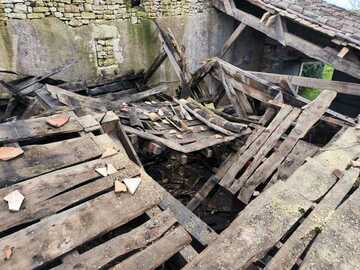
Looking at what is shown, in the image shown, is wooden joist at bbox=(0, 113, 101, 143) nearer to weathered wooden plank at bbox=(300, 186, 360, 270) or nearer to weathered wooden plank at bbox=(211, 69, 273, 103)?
weathered wooden plank at bbox=(300, 186, 360, 270)

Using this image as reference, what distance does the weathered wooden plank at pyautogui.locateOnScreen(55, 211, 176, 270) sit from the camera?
165 cm

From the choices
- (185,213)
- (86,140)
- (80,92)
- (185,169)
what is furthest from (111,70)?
(185,213)

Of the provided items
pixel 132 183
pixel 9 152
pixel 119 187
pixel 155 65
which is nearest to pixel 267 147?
pixel 132 183

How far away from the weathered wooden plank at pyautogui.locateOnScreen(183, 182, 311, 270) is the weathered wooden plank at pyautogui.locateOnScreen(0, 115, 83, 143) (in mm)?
1751

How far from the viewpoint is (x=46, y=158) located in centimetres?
237

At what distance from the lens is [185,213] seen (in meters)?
2.16

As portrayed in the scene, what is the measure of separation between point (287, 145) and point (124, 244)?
2.82 m

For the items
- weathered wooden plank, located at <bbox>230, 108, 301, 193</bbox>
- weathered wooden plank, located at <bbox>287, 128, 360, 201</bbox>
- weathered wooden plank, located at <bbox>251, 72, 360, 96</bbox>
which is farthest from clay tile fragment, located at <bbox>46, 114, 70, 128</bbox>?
weathered wooden plank, located at <bbox>251, 72, 360, 96</bbox>

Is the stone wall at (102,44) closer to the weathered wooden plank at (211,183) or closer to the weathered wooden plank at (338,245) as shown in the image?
the weathered wooden plank at (211,183)

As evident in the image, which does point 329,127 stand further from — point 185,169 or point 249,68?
point 249,68

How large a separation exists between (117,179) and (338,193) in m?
1.84

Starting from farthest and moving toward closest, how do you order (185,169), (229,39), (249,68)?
(249,68)
(229,39)
(185,169)

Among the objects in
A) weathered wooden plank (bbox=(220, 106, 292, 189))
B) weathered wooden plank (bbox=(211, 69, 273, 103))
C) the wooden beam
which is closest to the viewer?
weathered wooden plank (bbox=(220, 106, 292, 189))

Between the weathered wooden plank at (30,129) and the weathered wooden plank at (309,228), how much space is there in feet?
6.81
